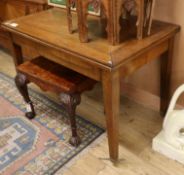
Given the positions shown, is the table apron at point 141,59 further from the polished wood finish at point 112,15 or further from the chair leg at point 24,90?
the chair leg at point 24,90

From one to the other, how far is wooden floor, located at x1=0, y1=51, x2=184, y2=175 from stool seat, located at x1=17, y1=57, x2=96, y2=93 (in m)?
0.37

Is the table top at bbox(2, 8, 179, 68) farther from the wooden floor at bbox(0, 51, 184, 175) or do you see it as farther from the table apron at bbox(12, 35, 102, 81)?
the wooden floor at bbox(0, 51, 184, 175)

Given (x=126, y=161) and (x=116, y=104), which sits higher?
(x=116, y=104)

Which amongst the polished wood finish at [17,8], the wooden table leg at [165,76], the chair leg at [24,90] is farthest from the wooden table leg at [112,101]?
the polished wood finish at [17,8]

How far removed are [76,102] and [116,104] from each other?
0.27 m

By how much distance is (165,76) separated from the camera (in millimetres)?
1509

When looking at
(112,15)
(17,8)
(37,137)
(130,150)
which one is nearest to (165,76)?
(130,150)

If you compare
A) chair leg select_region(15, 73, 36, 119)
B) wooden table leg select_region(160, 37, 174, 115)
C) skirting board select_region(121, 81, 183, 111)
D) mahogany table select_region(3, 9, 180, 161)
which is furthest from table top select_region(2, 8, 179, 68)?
skirting board select_region(121, 81, 183, 111)

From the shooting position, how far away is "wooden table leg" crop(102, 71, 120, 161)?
1.10m

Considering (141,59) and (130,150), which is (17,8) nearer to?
(141,59)

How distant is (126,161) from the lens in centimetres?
140

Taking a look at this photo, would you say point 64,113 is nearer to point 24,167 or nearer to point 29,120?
point 29,120

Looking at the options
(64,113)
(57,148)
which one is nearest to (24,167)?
(57,148)

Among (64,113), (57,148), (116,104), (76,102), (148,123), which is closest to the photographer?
(116,104)
